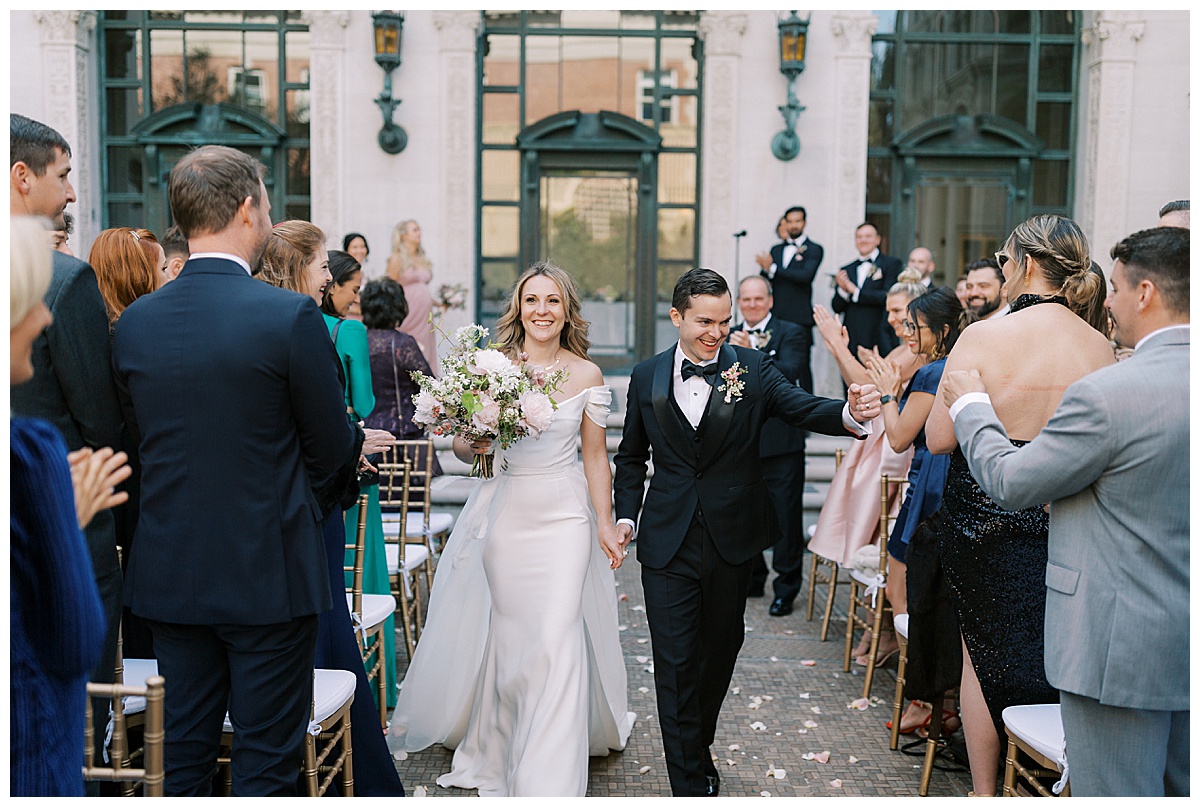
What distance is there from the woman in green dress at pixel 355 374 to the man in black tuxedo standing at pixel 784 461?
2.65 metres

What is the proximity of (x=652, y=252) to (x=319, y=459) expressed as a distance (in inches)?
364

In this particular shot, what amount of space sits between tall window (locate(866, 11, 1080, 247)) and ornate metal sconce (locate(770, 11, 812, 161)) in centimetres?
114

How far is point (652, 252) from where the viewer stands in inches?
459

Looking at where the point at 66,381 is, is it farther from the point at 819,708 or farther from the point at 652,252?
the point at 652,252

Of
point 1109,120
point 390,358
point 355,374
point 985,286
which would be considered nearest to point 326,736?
point 355,374

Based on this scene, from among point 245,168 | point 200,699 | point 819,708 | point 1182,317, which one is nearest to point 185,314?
point 245,168

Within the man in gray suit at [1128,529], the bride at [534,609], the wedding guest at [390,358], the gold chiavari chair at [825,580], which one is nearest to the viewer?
the man in gray suit at [1128,529]

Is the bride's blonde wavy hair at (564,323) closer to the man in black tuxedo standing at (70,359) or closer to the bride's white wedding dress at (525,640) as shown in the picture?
the bride's white wedding dress at (525,640)

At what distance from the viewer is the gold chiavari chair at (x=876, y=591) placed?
4805 millimetres

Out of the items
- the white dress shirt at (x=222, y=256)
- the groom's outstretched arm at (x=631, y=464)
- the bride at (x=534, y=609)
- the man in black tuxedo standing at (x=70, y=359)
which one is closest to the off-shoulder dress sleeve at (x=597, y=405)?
the bride at (x=534, y=609)

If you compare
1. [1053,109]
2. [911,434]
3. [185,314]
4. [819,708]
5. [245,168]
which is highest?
[1053,109]

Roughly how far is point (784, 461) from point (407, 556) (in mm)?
2573

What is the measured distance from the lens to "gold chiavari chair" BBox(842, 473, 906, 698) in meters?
4.80

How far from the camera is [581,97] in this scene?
37.1 ft
